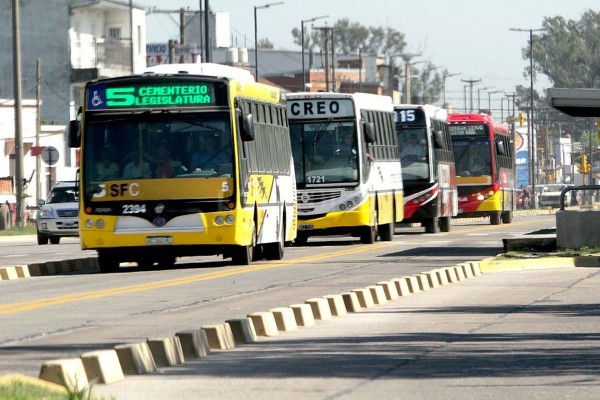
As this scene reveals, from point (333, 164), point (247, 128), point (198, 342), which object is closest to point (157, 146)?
point (247, 128)

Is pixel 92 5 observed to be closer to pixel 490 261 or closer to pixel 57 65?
pixel 57 65

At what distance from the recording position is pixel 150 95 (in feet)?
91.8

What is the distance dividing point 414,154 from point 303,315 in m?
31.1

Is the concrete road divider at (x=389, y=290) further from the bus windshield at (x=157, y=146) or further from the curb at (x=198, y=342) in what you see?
the bus windshield at (x=157, y=146)

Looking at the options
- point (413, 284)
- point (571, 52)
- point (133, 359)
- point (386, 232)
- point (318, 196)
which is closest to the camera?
point (133, 359)

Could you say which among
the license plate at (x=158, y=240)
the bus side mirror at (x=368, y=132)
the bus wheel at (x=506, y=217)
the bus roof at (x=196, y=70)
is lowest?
the bus wheel at (x=506, y=217)

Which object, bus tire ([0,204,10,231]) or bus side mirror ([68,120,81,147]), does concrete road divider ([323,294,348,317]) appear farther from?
bus tire ([0,204,10,231])

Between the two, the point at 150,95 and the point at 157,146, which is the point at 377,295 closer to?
the point at 157,146

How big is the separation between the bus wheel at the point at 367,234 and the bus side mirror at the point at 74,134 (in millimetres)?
12084

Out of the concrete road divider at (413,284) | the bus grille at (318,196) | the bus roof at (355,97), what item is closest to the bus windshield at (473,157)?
the bus roof at (355,97)

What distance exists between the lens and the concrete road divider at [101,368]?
10.9m

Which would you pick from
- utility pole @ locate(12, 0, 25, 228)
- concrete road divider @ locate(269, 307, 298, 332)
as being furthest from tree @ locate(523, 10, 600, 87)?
concrete road divider @ locate(269, 307, 298, 332)

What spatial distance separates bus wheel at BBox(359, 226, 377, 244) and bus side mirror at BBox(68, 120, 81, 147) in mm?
12084

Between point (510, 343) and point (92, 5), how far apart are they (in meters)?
72.1
